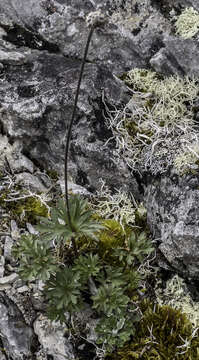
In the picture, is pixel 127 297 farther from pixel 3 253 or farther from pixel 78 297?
pixel 3 253

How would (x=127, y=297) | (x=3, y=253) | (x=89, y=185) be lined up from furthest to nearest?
(x=89, y=185) < (x=3, y=253) < (x=127, y=297)

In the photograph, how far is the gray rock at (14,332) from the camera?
3545 mm

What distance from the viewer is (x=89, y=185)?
4.49 meters

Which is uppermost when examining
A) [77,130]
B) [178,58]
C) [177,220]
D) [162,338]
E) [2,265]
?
[178,58]

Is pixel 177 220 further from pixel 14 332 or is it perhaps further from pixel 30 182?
pixel 14 332

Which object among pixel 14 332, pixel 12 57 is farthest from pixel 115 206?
pixel 12 57

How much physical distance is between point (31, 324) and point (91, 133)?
1.98 metres

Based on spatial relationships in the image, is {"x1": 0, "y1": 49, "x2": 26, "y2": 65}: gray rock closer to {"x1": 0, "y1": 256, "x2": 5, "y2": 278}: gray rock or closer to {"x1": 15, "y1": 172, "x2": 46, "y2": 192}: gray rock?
{"x1": 15, "y1": 172, "x2": 46, "y2": 192}: gray rock

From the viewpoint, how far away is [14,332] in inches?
141

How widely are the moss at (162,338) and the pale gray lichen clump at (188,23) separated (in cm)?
314

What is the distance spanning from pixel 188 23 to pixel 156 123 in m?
1.47

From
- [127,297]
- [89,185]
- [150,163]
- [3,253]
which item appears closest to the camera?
[127,297]

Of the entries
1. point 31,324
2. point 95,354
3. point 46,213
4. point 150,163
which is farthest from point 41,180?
point 95,354

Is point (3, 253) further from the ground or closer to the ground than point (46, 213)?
closer to the ground
